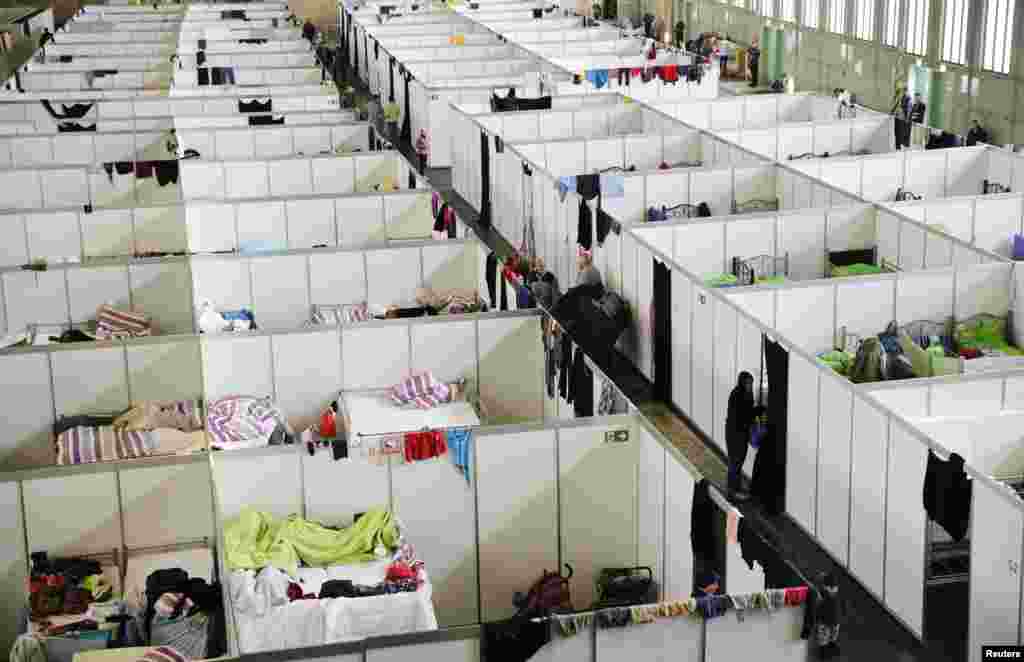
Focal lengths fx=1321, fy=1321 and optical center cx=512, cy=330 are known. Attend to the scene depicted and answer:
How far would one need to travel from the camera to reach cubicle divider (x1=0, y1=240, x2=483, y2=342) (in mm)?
14875

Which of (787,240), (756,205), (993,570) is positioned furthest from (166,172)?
(993,570)

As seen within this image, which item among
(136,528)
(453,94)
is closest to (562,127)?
(453,94)

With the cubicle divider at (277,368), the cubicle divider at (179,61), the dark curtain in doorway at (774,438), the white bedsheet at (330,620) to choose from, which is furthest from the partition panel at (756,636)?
the cubicle divider at (179,61)

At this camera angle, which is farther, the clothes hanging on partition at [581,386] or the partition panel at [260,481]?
the clothes hanging on partition at [581,386]

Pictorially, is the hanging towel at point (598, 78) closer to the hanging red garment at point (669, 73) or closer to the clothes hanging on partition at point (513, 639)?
the hanging red garment at point (669, 73)

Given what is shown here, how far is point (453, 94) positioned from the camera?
87.7 ft

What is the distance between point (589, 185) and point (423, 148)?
9410mm

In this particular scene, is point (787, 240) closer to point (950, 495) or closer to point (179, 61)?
point (950, 495)

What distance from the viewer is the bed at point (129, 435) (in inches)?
465

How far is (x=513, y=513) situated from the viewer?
10.1 metres

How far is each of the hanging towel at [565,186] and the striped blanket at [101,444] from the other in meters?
7.50

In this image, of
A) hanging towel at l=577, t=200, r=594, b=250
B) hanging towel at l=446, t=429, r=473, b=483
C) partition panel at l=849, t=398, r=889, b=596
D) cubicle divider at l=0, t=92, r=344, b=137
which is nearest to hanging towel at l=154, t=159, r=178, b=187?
cubicle divider at l=0, t=92, r=344, b=137

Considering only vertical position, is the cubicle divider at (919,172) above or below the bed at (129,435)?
above

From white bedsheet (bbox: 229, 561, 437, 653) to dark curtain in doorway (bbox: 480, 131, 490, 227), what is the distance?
1356cm
